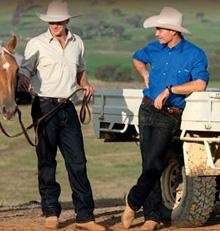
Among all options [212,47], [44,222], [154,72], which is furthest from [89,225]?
[212,47]

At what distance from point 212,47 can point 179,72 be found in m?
28.6

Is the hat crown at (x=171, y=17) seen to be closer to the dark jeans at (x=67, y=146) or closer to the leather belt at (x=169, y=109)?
the leather belt at (x=169, y=109)

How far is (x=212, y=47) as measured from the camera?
37.1 meters

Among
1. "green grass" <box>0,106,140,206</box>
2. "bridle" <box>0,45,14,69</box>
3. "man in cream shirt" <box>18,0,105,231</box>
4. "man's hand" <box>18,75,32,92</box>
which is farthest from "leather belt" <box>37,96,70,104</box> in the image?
"green grass" <box>0,106,140,206</box>

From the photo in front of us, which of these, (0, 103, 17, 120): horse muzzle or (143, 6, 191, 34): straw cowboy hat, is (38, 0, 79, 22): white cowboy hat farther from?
(0, 103, 17, 120): horse muzzle

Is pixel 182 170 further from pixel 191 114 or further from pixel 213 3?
pixel 213 3

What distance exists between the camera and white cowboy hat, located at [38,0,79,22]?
28.9 feet

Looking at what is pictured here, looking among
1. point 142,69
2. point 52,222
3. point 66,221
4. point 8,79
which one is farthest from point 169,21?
point 66,221

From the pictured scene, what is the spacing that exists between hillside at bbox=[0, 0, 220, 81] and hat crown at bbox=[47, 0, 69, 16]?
21332 millimetres

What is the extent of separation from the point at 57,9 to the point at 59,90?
2.40 ft

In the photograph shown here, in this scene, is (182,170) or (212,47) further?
(212,47)

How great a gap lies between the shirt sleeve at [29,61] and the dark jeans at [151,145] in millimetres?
1043

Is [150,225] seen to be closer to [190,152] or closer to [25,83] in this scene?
[190,152]

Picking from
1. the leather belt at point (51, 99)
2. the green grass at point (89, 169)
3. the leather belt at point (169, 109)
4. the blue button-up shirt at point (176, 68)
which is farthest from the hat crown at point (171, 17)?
the green grass at point (89, 169)
